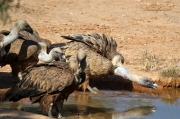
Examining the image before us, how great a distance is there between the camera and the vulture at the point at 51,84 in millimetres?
9219

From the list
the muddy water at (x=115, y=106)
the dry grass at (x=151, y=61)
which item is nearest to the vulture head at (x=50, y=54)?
the muddy water at (x=115, y=106)

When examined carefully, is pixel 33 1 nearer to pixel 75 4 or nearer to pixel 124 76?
pixel 75 4

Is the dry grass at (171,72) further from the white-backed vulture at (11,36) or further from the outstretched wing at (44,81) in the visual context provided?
the outstretched wing at (44,81)

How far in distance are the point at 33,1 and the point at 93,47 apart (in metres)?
8.04

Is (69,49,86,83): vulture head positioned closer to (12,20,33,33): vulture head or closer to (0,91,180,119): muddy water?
(0,91,180,119): muddy water

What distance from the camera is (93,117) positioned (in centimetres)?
986

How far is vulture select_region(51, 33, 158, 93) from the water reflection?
0.72m

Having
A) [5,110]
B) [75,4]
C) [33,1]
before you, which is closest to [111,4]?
[75,4]

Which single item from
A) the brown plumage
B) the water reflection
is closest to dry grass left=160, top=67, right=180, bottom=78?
the water reflection

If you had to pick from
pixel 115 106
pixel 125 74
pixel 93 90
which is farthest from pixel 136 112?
pixel 93 90

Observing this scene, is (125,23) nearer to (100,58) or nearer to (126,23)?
(126,23)

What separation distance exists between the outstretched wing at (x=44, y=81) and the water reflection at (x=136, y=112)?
4.08 feet

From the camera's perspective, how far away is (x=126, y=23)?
58.3 feet

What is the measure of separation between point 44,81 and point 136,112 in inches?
75.6
